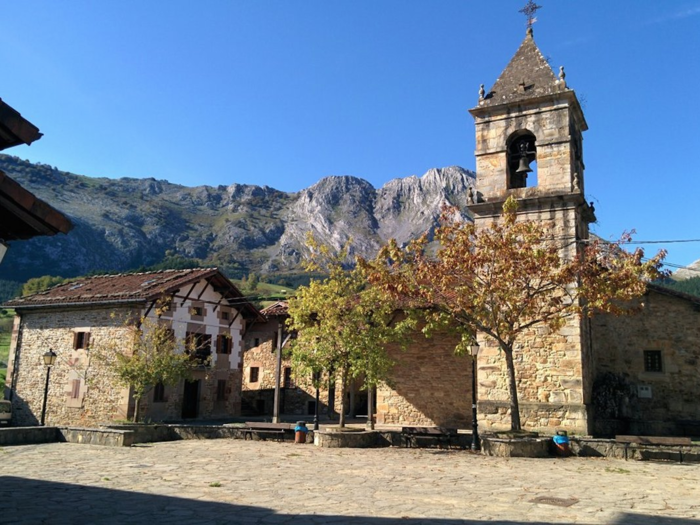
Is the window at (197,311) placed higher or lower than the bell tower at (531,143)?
lower

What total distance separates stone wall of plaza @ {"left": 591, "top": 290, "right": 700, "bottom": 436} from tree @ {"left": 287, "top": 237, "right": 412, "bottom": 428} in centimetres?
791

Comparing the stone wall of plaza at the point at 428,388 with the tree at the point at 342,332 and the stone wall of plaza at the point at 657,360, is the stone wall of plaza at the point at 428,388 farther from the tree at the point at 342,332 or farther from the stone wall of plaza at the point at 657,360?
the stone wall of plaza at the point at 657,360

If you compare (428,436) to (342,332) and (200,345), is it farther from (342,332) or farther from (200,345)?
(200,345)

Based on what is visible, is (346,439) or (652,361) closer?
(346,439)

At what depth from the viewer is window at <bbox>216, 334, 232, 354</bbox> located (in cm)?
2719

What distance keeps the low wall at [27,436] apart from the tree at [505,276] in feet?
33.7

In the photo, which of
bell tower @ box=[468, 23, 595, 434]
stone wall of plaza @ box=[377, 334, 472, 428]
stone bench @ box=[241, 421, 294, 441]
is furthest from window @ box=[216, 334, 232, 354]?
bell tower @ box=[468, 23, 595, 434]

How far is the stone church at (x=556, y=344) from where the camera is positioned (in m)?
16.6

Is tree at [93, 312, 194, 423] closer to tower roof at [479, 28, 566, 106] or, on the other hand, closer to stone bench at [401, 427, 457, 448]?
stone bench at [401, 427, 457, 448]

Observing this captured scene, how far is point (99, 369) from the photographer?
23359 millimetres

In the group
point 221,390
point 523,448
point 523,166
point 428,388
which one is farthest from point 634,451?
point 221,390

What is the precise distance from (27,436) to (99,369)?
8776 millimetres

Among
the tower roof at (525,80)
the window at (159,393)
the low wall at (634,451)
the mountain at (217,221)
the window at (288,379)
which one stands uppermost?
the mountain at (217,221)

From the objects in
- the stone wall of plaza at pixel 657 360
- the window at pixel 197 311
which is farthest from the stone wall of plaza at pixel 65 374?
the stone wall of plaza at pixel 657 360
